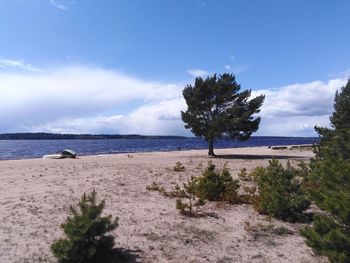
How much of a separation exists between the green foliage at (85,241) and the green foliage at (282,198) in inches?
191

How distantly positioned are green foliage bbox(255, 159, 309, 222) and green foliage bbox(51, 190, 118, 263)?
191 inches

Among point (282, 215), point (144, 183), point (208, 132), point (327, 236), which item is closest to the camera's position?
point (327, 236)

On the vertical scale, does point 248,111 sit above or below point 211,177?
above

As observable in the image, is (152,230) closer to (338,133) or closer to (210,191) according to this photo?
(210,191)

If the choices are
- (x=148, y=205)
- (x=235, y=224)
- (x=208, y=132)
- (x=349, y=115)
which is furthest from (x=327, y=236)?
(x=208, y=132)

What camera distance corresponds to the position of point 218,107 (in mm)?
35844

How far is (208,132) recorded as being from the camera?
113 feet

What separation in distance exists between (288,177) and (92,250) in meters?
6.44

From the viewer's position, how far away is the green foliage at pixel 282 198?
404 inches

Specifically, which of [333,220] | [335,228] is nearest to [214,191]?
[333,220]

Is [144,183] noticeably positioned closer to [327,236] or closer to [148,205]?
[148,205]

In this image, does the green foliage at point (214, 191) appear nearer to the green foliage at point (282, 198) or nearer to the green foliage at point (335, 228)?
the green foliage at point (282, 198)

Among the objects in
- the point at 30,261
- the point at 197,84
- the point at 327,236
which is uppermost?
the point at 197,84

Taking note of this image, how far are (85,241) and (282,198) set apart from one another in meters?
5.65
